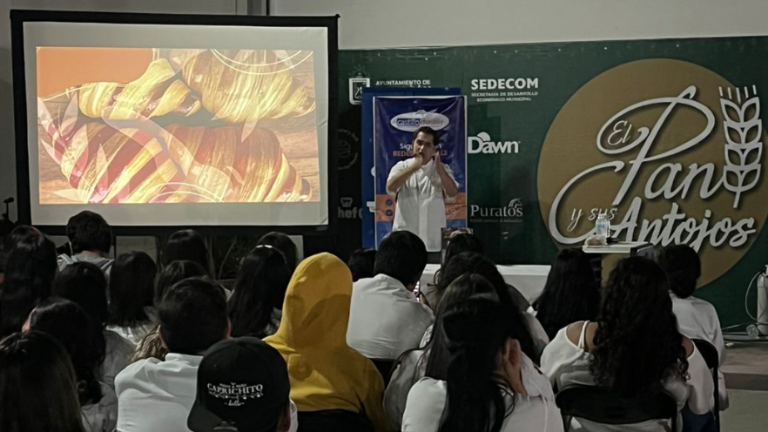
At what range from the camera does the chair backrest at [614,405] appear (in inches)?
114

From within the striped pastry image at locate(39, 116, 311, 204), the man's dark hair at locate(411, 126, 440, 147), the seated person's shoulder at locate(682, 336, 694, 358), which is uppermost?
the man's dark hair at locate(411, 126, 440, 147)

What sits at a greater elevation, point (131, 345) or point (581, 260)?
point (581, 260)

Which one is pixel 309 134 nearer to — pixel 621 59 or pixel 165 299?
pixel 621 59

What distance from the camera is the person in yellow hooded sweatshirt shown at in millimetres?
2688

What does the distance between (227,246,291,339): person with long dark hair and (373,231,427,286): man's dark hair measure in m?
0.43

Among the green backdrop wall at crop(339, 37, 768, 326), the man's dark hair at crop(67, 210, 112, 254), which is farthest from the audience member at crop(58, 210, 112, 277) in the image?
the green backdrop wall at crop(339, 37, 768, 326)

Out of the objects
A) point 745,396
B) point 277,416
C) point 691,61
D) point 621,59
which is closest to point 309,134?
point 621,59

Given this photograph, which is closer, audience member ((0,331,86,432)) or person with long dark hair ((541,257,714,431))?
audience member ((0,331,86,432))

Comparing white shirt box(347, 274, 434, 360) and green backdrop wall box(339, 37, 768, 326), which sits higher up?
green backdrop wall box(339, 37, 768, 326)

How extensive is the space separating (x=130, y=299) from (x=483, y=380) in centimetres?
182

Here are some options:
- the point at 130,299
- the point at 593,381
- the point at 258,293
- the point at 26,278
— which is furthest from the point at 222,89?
the point at 593,381

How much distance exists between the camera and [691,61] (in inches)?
295

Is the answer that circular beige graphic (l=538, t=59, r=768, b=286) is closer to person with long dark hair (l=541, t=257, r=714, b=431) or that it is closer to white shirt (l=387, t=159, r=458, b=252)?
white shirt (l=387, t=159, r=458, b=252)

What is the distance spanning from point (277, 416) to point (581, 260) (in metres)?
2.10
